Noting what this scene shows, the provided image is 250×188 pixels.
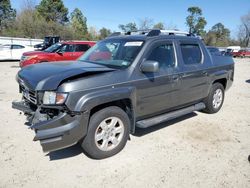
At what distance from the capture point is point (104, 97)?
10.7 ft

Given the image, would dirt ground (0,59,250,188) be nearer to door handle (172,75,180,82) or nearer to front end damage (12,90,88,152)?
front end damage (12,90,88,152)

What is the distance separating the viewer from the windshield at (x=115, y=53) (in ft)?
12.9

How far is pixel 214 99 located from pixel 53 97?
14.0ft

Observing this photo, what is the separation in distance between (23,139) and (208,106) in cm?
425

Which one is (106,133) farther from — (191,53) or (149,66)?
(191,53)

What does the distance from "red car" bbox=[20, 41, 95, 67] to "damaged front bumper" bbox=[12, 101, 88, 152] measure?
8377 millimetres

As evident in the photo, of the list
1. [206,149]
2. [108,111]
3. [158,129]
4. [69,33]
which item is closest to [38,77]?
[108,111]

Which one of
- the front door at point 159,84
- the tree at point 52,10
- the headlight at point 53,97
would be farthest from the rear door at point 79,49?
the tree at point 52,10

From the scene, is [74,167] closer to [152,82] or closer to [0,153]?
[0,153]

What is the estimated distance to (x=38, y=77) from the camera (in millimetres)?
3398

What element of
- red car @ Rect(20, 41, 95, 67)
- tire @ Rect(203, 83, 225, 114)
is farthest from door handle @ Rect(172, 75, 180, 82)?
red car @ Rect(20, 41, 95, 67)

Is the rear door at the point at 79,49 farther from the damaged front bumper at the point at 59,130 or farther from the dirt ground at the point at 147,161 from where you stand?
the damaged front bumper at the point at 59,130

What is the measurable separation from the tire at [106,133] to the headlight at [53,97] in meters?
0.53

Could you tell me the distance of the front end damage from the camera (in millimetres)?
3013
